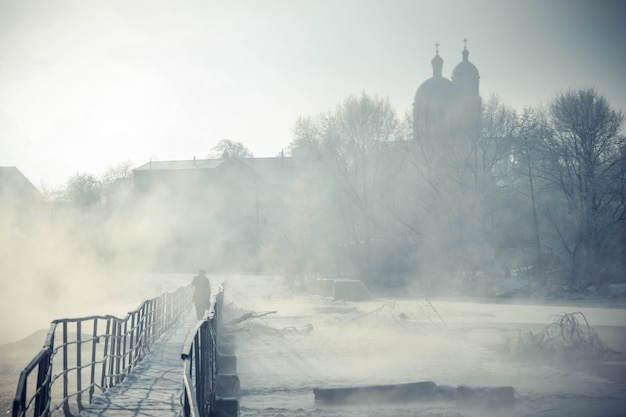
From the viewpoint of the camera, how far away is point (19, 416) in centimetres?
536

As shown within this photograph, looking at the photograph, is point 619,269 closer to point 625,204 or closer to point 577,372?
point 625,204

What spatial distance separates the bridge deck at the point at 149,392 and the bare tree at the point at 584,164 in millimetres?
28375

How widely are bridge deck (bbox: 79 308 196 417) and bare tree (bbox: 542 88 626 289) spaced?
93.1 ft

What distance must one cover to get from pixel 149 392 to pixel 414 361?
9358mm

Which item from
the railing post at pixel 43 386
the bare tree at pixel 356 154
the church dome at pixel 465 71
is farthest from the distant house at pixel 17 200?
the railing post at pixel 43 386

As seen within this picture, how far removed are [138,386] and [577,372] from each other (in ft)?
34.0

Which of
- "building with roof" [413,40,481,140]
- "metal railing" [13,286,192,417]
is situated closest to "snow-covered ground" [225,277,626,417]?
"metal railing" [13,286,192,417]

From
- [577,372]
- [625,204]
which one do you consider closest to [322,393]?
[577,372]

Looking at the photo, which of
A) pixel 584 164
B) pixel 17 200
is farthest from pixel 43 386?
pixel 17 200

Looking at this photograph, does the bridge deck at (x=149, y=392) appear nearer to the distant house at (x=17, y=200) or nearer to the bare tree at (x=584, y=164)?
the bare tree at (x=584, y=164)

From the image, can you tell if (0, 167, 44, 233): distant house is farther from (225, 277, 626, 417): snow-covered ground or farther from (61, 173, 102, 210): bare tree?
(225, 277, 626, 417): snow-covered ground

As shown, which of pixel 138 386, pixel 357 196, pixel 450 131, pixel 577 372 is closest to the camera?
pixel 138 386

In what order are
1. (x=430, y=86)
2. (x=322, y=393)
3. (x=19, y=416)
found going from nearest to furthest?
(x=19, y=416) < (x=322, y=393) < (x=430, y=86)

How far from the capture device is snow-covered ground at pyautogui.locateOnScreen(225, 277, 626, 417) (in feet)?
44.3
